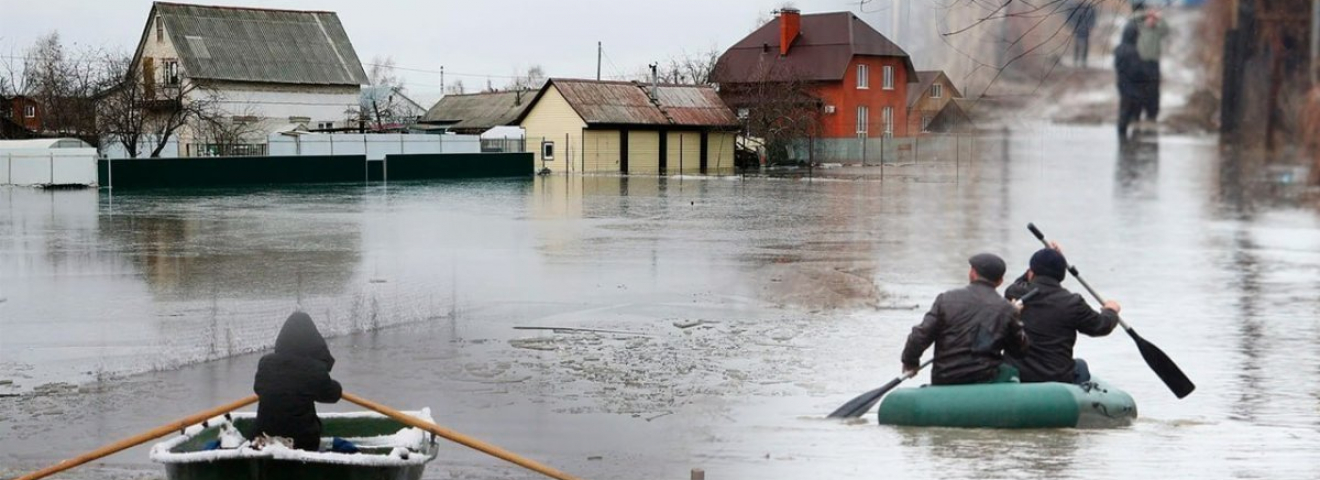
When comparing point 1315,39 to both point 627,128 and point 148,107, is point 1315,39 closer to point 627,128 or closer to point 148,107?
point 148,107

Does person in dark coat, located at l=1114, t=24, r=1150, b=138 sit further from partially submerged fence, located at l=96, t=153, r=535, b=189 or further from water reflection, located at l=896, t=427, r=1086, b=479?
partially submerged fence, located at l=96, t=153, r=535, b=189

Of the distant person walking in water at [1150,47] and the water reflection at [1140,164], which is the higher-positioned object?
the distant person walking in water at [1150,47]

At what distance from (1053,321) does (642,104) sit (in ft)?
194

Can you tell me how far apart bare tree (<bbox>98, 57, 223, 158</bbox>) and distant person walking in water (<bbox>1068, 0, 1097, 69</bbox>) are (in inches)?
2288

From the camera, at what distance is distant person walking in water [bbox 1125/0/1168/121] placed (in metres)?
2.66

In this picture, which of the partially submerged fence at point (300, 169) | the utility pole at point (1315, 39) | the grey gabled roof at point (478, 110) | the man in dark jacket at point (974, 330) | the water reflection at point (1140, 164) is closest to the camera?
the utility pole at point (1315, 39)

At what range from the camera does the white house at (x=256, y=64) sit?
64.4 metres

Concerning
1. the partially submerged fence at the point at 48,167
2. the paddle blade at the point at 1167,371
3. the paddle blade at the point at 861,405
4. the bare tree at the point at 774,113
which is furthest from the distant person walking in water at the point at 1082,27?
the partially submerged fence at the point at 48,167

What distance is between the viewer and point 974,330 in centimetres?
878

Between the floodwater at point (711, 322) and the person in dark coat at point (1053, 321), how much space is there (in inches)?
19.6

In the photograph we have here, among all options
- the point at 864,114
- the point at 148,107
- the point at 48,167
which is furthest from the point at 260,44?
the point at 864,114

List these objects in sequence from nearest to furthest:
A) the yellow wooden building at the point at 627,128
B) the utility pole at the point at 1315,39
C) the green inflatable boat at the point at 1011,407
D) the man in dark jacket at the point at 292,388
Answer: the utility pole at the point at 1315,39
the man in dark jacket at the point at 292,388
the green inflatable boat at the point at 1011,407
the yellow wooden building at the point at 627,128

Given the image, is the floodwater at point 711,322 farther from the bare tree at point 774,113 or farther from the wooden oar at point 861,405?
the bare tree at point 774,113

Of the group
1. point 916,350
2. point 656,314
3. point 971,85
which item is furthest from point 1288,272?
point 971,85
